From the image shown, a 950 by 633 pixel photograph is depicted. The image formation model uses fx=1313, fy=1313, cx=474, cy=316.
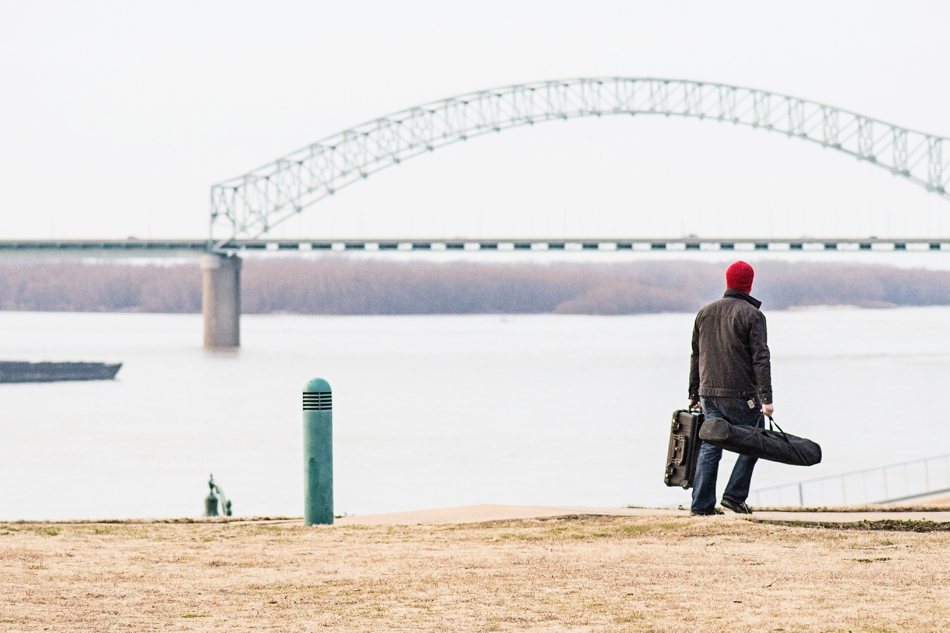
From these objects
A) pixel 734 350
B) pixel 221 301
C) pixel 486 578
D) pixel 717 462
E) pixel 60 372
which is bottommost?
pixel 486 578

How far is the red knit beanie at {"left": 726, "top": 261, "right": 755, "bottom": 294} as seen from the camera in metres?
9.02

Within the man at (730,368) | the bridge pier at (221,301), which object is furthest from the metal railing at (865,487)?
the bridge pier at (221,301)

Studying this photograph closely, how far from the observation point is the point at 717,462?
922 centimetres

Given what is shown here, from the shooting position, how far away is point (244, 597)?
656 cm

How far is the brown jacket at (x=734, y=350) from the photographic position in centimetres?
879

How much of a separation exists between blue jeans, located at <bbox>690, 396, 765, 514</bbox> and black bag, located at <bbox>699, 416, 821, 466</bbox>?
0.21 metres

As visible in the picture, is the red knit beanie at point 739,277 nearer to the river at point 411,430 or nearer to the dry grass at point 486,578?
the dry grass at point 486,578

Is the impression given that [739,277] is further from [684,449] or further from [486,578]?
[486,578]

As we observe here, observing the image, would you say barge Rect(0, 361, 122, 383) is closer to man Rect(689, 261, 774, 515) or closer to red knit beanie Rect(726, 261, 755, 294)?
man Rect(689, 261, 774, 515)

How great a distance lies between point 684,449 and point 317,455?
2944 mm

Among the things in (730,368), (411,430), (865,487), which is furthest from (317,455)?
(411,430)

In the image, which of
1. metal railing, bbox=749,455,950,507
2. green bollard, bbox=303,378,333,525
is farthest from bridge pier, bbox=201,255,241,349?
green bollard, bbox=303,378,333,525

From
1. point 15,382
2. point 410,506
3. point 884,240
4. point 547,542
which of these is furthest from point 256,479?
point 884,240
